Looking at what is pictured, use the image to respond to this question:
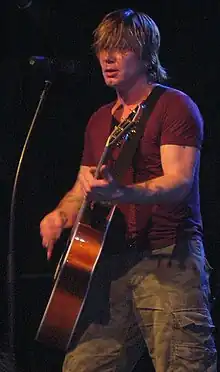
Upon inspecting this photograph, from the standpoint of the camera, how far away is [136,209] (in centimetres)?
217

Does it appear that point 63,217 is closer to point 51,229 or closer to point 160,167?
point 51,229

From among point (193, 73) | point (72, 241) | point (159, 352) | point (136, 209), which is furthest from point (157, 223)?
point (193, 73)

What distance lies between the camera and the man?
6.76 feet

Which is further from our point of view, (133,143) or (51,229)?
(51,229)

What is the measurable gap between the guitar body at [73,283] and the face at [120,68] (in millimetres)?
479

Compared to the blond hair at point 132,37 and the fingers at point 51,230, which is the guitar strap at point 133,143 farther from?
the fingers at point 51,230

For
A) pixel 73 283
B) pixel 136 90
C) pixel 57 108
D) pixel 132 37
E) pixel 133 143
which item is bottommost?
pixel 73 283

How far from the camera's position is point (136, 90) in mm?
2234

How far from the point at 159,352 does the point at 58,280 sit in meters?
0.40

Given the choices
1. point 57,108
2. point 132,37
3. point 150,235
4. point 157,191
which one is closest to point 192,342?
point 150,235

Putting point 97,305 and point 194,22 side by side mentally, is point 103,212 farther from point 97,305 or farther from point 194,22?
point 194,22

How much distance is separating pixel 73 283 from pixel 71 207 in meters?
0.32

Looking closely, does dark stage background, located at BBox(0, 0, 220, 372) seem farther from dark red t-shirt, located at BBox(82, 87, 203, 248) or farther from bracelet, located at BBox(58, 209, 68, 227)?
dark red t-shirt, located at BBox(82, 87, 203, 248)

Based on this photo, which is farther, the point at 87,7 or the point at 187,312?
the point at 87,7
